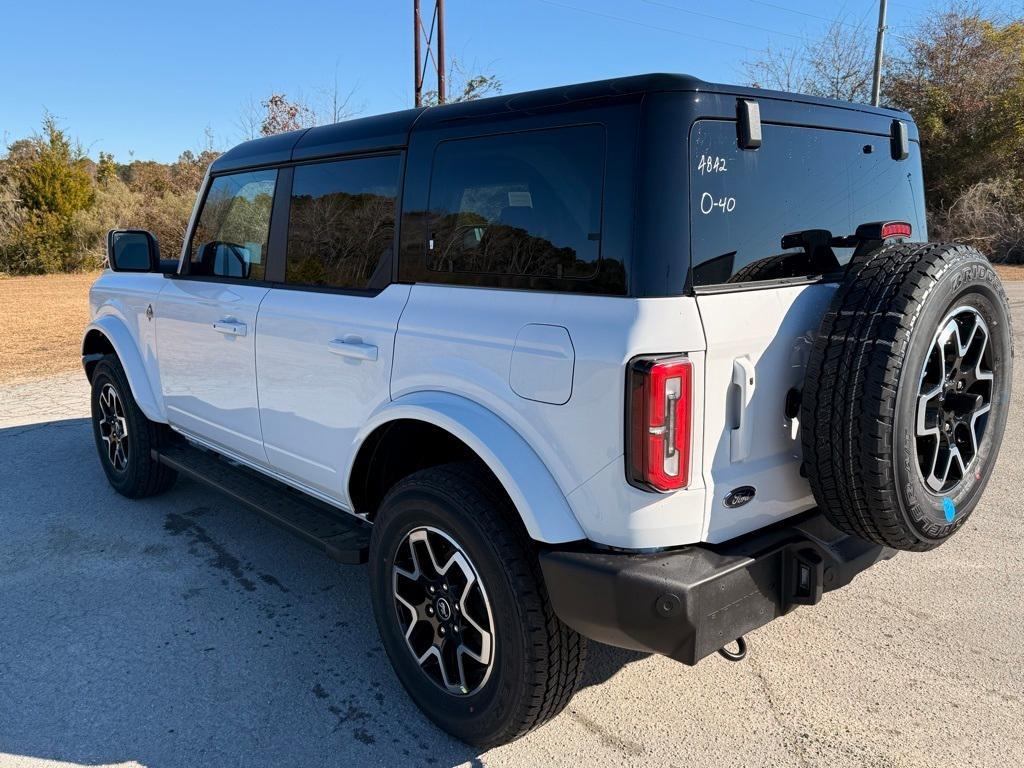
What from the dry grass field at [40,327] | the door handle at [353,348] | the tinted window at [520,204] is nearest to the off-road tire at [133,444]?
the door handle at [353,348]

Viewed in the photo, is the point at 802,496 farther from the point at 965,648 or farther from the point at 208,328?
the point at 208,328

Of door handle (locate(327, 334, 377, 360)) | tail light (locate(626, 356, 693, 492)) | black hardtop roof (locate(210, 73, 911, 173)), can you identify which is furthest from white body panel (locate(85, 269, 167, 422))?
tail light (locate(626, 356, 693, 492))

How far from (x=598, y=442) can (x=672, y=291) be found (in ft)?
1.51

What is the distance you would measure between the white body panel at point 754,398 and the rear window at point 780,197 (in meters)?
0.10

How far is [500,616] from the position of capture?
7.88 feet

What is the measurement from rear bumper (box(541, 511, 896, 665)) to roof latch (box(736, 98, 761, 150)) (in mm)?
1194

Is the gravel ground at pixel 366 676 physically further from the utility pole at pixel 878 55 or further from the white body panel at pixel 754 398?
the utility pole at pixel 878 55

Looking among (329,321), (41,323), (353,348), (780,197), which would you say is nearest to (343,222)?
(329,321)

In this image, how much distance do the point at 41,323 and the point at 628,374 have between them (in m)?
14.8

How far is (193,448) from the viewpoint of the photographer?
460 centimetres

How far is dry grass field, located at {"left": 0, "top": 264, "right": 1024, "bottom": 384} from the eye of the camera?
396 inches

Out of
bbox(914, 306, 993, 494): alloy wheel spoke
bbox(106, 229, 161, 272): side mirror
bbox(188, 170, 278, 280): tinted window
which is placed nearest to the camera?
bbox(914, 306, 993, 494): alloy wheel spoke

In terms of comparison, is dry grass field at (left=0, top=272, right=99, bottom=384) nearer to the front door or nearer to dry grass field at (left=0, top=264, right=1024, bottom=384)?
dry grass field at (left=0, top=264, right=1024, bottom=384)

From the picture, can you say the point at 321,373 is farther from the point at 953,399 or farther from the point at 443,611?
the point at 953,399
